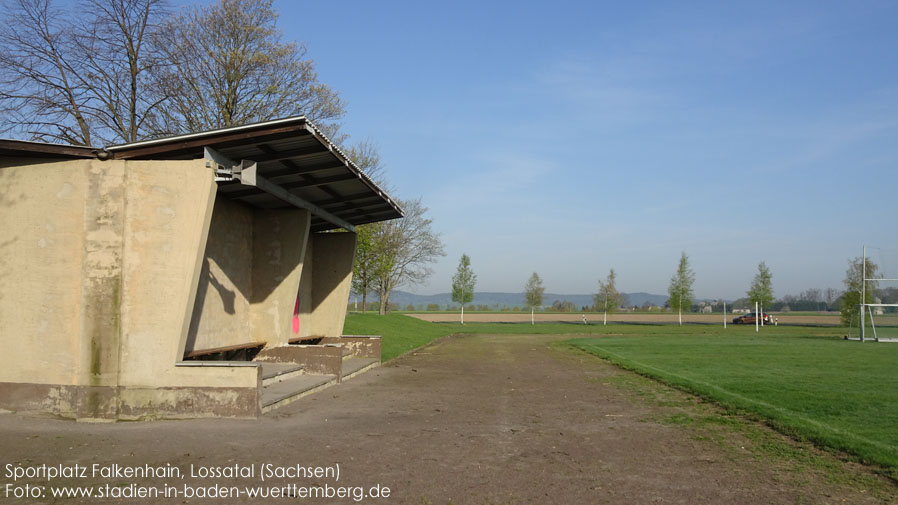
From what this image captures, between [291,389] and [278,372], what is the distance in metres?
1.06

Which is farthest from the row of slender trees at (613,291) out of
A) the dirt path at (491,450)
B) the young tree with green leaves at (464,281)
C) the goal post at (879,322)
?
the dirt path at (491,450)

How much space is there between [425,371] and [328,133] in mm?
14817

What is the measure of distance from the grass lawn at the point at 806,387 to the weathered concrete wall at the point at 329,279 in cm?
869

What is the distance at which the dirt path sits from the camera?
5.91 metres

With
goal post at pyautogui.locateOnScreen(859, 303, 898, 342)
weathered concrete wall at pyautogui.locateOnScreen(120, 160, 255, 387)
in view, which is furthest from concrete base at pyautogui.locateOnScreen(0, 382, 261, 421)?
goal post at pyautogui.locateOnScreen(859, 303, 898, 342)

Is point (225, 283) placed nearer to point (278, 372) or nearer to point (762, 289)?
point (278, 372)

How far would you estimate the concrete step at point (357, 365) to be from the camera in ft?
51.1

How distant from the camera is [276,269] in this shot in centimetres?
1477

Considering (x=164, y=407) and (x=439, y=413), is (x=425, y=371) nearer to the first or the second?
(x=439, y=413)

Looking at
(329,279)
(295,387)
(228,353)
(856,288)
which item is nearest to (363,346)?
(329,279)

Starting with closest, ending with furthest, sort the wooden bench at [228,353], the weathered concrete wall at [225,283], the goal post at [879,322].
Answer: the wooden bench at [228,353] → the weathered concrete wall at [225,283] → the goal post at [879,322]

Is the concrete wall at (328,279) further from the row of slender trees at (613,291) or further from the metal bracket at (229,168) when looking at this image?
the row of slender trees at (613,291)

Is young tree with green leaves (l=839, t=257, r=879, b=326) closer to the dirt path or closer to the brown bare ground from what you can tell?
the brown bare ground

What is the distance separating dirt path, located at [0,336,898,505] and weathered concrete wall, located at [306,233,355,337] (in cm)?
728
